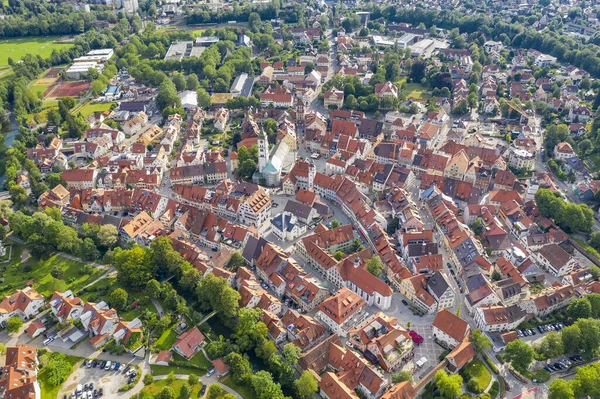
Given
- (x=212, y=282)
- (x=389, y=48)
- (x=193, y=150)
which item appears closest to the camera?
(x=212, y=282)

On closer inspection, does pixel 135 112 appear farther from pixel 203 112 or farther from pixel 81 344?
pixel 81 344

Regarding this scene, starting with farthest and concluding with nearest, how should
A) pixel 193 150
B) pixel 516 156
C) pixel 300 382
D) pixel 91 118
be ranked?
pixel 91 118 < pixel 193 150 < pixel 516 156 < pixel 300 382

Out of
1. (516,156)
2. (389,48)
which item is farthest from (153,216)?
(389,48)

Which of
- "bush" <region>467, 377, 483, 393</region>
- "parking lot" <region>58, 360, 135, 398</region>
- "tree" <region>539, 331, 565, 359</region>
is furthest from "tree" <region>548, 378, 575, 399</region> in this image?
"parking lot" <region>58, 360, 135, 398</region>

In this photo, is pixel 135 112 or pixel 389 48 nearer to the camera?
pixel 135 112

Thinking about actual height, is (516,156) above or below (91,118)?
above

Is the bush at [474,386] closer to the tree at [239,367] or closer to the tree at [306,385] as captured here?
the tree at [306,385]

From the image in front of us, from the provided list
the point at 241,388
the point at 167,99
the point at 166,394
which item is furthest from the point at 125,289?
the point at 167,99
